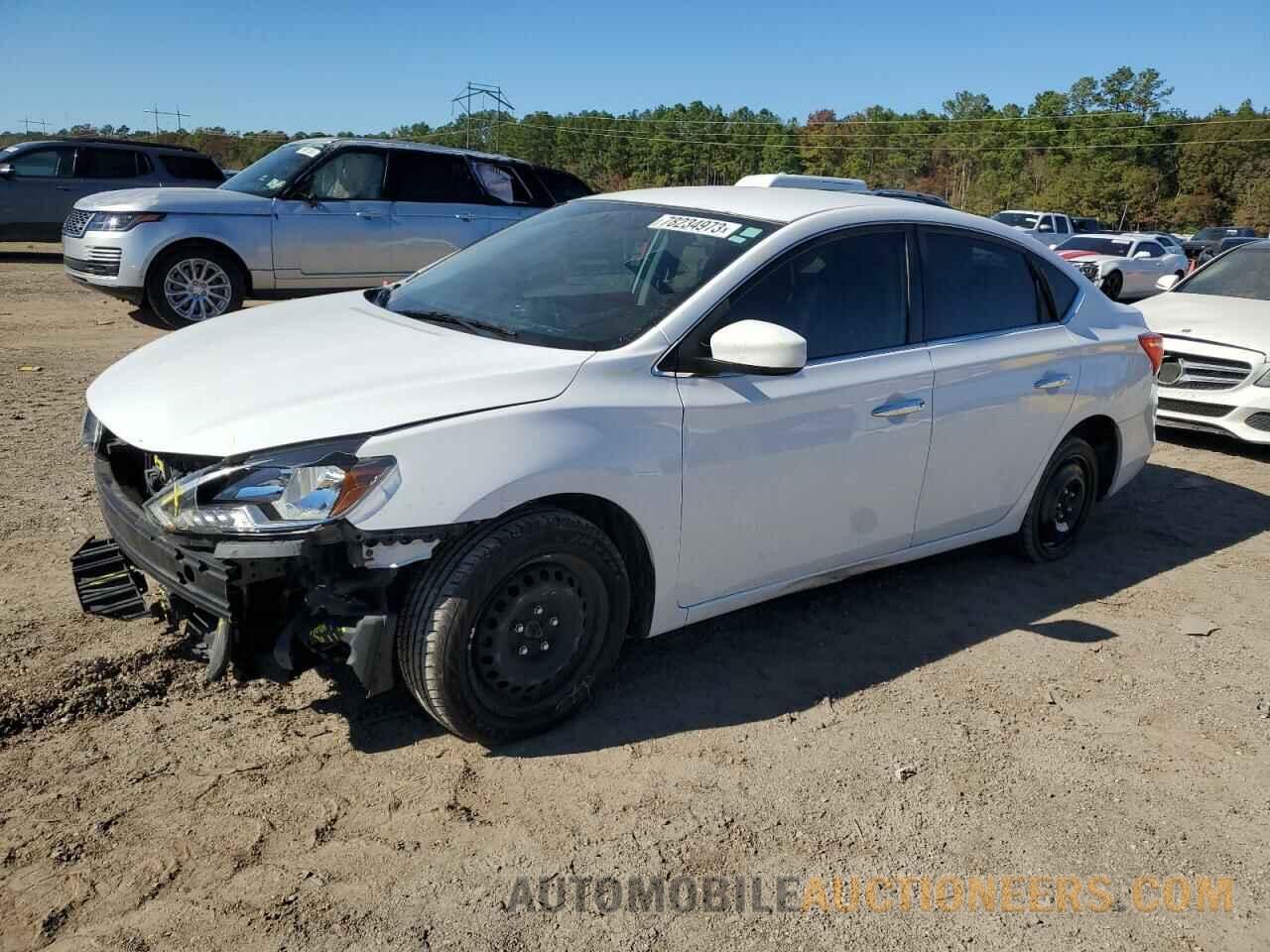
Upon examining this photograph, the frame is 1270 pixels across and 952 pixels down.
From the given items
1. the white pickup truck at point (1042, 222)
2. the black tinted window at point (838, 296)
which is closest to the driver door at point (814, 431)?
the black tinted window at point (838, 296)

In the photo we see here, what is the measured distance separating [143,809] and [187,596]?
0.58 m

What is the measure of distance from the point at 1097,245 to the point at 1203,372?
654 inches

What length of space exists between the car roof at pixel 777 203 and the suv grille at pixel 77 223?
7.03 metres

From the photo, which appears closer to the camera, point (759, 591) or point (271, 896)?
point (271, 896)

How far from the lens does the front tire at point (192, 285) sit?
9477 mm

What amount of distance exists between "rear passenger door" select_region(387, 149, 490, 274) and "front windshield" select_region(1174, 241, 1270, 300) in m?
6.67

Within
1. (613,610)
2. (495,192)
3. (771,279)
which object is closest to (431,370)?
(613,610)

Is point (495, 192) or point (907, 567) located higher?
point (495, 192)

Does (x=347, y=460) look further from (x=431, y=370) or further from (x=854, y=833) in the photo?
(x=854, y=833)

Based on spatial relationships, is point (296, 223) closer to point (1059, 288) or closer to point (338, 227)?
point (338, 227)

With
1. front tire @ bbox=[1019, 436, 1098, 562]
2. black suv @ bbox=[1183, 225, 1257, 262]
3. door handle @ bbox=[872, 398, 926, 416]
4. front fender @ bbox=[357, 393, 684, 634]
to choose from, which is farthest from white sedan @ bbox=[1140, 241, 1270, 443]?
black suv @ bbox=[1183, 225, 1257, 262]

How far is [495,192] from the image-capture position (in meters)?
11.1

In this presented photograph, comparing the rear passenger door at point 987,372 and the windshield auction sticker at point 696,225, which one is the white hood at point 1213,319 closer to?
the rear passenger door at point 987,372

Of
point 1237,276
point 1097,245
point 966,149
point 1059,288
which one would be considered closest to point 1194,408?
point 1237,276
